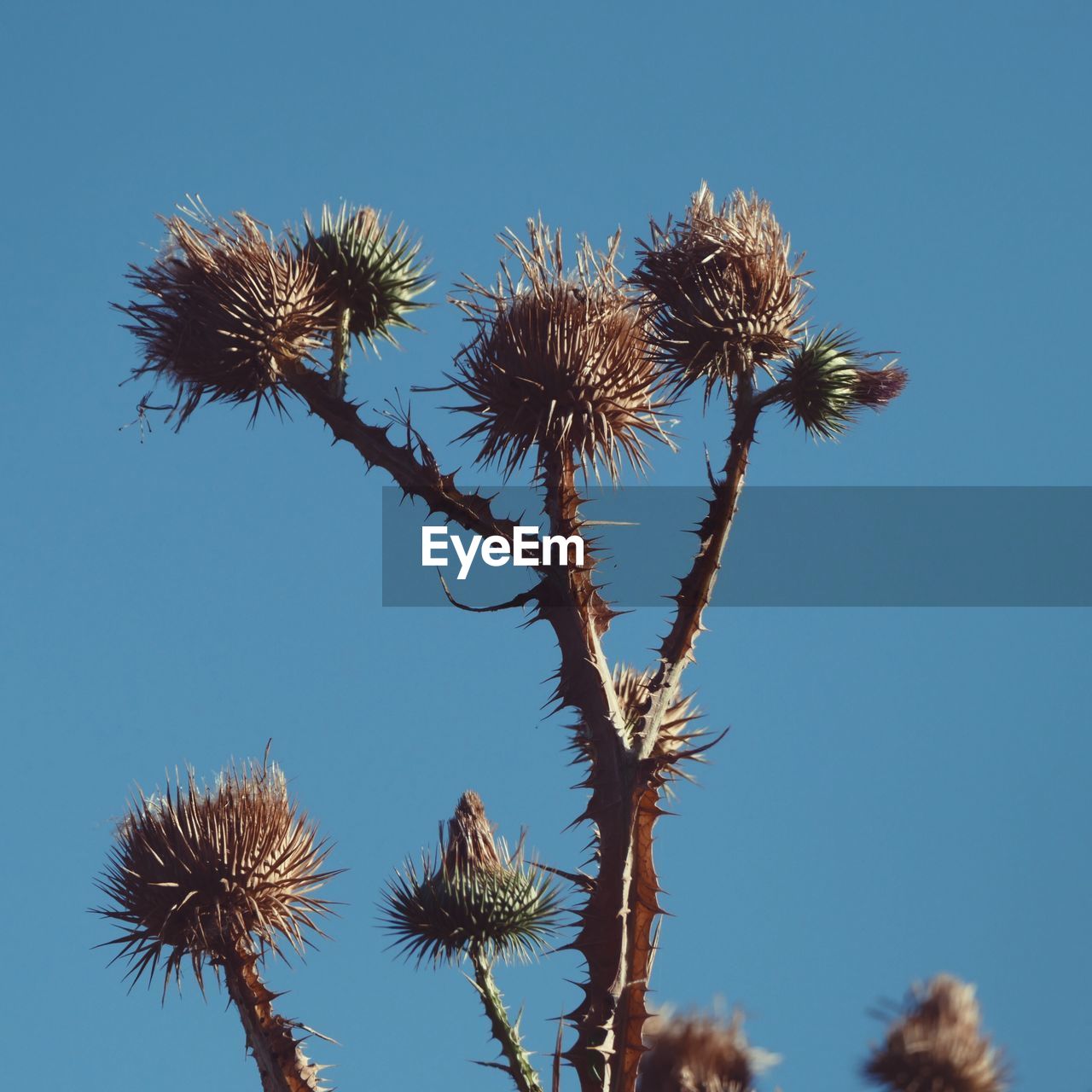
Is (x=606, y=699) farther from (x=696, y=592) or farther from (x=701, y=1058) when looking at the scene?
(x=701, y=1058)

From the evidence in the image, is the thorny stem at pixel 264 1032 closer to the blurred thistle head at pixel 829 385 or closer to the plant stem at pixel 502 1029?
the plant stem at pixel 502 1029

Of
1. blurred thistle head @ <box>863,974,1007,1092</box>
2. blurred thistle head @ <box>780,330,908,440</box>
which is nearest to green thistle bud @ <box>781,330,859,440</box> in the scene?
blurred thistle head @ <box>780,330,908,440</box>

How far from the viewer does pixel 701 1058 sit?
11.9 ft

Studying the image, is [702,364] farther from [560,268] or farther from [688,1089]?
[688,1089]

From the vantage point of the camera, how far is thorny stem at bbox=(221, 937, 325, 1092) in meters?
8.43

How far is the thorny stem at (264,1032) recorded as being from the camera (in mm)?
8430

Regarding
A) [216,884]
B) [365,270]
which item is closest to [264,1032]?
[216,884]

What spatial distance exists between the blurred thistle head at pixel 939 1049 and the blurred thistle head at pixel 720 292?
5657mm

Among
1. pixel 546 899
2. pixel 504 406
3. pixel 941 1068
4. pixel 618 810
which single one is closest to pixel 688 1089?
pixel 941 1068

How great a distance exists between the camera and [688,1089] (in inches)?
140

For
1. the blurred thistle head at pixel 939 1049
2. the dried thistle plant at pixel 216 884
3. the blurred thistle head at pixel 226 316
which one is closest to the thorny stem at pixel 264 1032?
the dried thistle plant at pixel 216 884

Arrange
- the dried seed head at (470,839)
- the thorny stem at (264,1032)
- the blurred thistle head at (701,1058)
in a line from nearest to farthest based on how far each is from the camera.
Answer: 1. the blurred thistle head at (701,1058)
2. the thorny stem at (264,1032)
3. the dried seed head at (470,839)

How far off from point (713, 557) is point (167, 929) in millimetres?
4079

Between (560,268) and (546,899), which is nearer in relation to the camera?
(560,268)
